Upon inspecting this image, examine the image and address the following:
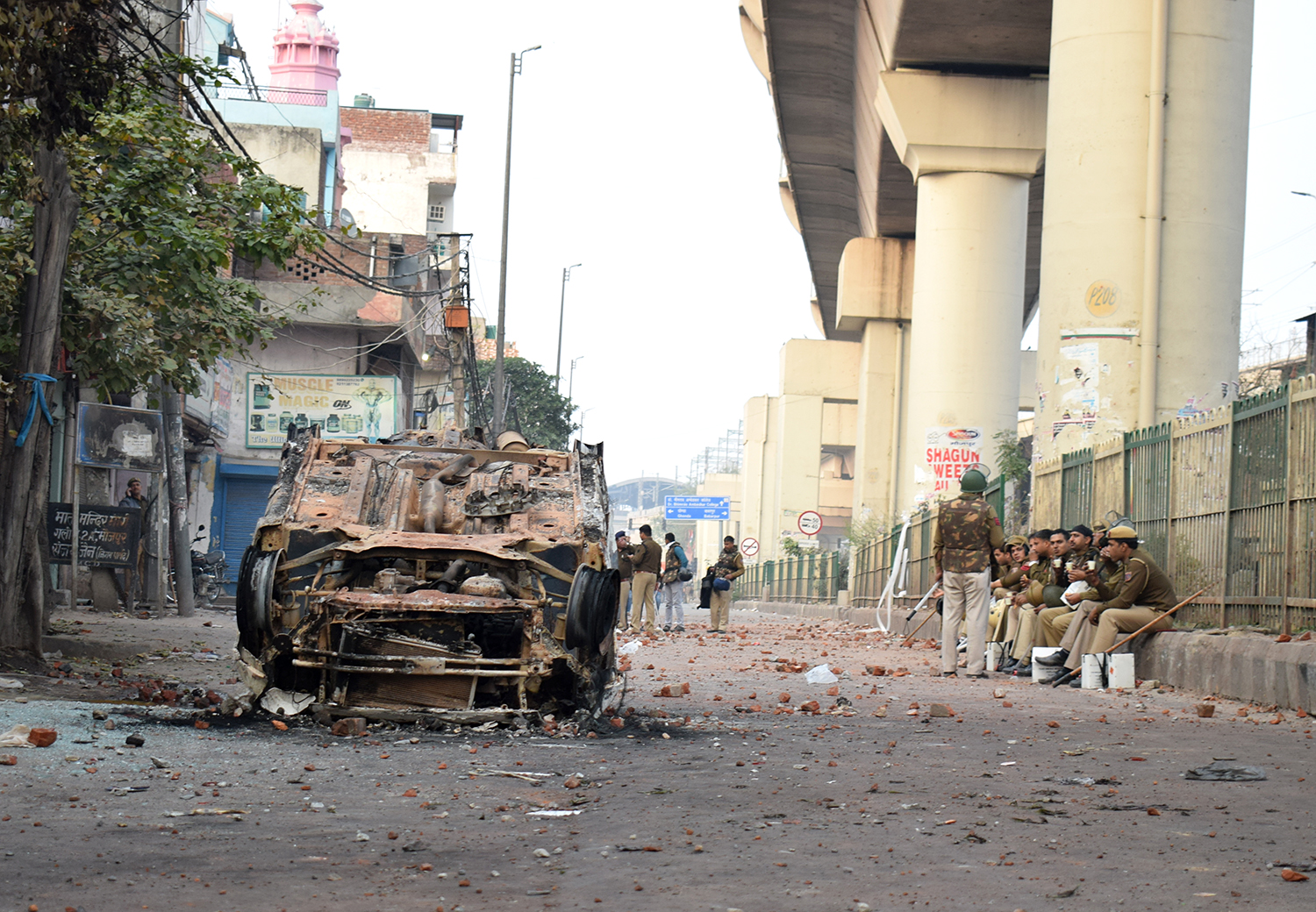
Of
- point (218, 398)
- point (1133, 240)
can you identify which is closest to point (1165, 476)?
point (1133, 240)

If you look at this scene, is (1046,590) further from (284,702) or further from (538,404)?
(538,404)

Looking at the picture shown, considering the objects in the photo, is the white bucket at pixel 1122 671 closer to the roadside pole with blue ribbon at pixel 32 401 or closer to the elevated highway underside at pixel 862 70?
the roadside pole with blue ribbon at pixel 32 401

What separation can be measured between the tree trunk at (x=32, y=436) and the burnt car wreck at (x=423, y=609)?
2.44 m

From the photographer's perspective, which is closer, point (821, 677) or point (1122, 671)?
point (1122, 671)

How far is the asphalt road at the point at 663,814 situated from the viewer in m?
4.63

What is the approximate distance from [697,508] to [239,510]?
50348mm

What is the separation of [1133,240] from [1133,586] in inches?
244

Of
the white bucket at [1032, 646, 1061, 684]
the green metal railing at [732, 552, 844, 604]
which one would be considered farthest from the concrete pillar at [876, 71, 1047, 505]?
the green metal railing at [732, 552, 844, 604]

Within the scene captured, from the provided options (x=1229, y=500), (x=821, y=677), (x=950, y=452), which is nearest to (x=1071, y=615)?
(x=1229, y=500)

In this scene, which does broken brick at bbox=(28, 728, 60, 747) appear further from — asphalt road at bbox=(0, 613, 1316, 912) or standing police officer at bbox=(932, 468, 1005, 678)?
standing police officer at bbox=(932, 468, 1005, 678)

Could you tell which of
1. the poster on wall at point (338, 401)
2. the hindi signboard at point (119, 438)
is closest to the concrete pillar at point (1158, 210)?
the hindi signboard at point (119, 438)

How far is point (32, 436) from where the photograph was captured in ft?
36.6

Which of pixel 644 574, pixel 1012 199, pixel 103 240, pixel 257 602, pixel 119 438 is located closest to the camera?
pixel 257 602

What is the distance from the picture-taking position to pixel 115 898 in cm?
441
